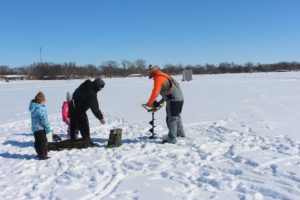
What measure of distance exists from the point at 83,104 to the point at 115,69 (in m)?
136

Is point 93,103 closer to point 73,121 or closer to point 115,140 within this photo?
point 73,121

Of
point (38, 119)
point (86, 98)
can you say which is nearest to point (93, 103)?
point (86, 98)


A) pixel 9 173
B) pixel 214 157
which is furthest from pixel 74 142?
pixel 214 157

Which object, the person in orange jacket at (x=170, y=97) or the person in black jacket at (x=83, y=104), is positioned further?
the person in black jacket at (x=83, y=104)

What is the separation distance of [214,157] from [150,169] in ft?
4.38

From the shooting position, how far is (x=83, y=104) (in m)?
8.45

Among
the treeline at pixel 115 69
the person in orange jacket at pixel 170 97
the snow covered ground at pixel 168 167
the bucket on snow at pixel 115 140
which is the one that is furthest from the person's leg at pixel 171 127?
the treeline at pixel 115 69

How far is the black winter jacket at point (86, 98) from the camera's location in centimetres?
826

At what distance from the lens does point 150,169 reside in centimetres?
632

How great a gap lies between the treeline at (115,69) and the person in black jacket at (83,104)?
105 metres

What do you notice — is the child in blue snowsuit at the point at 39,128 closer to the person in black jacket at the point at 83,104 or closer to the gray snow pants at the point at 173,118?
the person in black jacket at the point at 83,104

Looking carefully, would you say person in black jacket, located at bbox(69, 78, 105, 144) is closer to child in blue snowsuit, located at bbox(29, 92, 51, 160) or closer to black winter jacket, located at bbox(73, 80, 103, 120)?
black winter jacket, located at bbox(73, 80, 103, 120)

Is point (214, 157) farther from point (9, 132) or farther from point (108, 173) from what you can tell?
point (9, 132)

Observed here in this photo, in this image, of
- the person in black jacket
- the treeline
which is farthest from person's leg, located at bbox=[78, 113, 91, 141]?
the treeline
